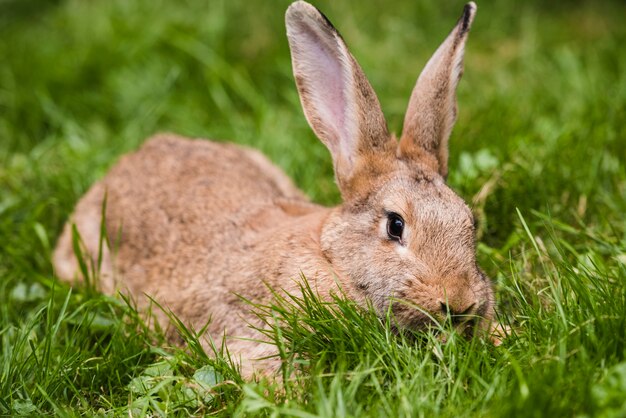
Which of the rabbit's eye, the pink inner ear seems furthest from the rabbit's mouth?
the pink inner ear

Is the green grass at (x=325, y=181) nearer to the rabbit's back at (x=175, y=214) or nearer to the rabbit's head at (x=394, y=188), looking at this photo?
the rabbit's head at (x=394, y=188)

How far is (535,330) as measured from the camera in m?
3.31

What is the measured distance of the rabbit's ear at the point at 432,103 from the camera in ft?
13.3

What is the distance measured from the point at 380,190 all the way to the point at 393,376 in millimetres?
951

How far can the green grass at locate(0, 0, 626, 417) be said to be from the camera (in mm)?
3125

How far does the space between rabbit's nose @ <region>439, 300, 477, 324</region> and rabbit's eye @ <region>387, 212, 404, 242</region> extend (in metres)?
0.42

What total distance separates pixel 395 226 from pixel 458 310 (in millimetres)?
517

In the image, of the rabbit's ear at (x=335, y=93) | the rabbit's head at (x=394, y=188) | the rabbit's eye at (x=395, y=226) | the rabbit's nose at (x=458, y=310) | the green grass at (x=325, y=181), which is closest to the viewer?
the green grass at (x=325, y=181)

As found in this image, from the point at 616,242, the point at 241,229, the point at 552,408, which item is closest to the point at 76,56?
the point at 241,229

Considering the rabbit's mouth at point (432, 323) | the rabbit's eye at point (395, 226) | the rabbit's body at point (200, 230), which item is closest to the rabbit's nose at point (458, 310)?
the rabbit's mouth at point (432, 323)

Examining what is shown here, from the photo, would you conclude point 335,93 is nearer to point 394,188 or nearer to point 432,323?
point 394,188

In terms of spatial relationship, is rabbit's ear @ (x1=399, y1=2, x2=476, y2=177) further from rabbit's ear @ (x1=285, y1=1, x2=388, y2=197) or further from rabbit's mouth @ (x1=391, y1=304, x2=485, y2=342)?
rabbit's mouth @ (x1=391, y1=304, x2=485, y2=342)

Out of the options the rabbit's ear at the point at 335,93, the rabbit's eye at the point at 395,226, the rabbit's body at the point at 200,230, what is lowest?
the rabbit's body at the point at 200,230

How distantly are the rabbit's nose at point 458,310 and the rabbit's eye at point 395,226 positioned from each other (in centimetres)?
42
